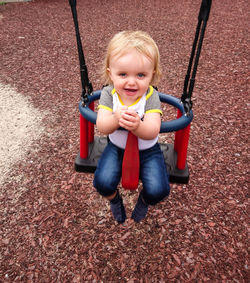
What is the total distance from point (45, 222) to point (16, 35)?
5392mm

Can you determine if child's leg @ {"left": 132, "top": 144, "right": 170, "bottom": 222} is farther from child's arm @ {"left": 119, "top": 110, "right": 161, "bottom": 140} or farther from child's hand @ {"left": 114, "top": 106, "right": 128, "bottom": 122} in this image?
child's hand @ {"left": 114, "top": 106, "right": 128, "bottom": 122}

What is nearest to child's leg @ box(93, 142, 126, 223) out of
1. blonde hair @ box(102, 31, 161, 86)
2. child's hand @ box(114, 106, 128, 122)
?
child's hand @ box(114, 106, 128, 122)

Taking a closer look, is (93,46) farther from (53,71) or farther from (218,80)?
(218,80)

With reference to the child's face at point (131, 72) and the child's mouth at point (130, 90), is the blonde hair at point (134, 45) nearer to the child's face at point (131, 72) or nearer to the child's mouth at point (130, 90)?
the child's face at point (131, 72)

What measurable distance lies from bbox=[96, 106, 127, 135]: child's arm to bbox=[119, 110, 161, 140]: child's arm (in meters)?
0.06

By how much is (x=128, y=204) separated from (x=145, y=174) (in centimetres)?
89

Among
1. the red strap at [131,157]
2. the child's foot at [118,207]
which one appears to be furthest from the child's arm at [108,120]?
the child's foot at [118,207]

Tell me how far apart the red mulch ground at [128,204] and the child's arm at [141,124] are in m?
1.09

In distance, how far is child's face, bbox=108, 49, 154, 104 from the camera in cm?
153

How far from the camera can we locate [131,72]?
1.55 m

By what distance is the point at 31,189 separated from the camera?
276 cm

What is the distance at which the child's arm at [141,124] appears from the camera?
4.75ft

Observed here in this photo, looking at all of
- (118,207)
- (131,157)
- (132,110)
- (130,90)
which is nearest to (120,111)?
(132,110)

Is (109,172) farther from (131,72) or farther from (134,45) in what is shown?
(134,45)
